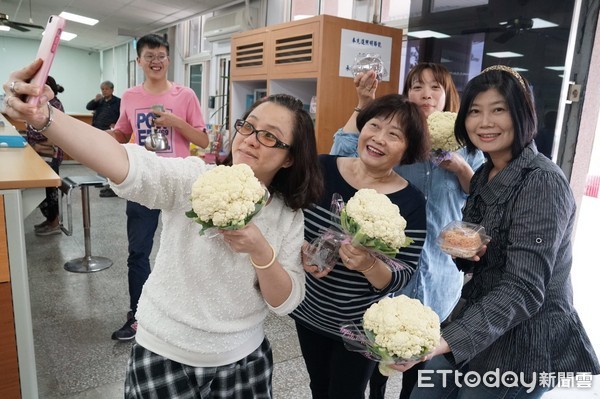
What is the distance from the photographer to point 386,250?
1088 millimetres

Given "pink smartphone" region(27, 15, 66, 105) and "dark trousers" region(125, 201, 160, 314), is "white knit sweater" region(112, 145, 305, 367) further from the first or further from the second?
"dark trousers" region(125, 201, 160, 314)

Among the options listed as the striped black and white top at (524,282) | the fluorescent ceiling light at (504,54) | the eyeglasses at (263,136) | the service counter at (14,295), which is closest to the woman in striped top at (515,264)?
the striped black and white top at (524,282)

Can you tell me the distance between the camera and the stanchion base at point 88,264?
3.51m

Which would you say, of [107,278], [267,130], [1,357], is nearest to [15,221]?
[1,357]

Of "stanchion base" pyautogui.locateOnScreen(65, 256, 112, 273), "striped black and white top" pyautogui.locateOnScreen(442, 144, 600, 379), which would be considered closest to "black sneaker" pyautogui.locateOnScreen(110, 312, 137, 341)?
"stanchion base" pyautogui.locateOnScreen(65, 256, 112, 273)

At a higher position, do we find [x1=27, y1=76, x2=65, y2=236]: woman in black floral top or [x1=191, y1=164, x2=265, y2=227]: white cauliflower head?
[x1=191, y1=164, x2=265, y2=227]: white cauliflower head

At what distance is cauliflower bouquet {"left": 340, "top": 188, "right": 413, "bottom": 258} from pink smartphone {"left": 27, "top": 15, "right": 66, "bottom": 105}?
2.47 feet

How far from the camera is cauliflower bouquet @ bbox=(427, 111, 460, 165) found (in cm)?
141

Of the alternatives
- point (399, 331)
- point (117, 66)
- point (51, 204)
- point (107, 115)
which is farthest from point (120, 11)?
point (399, 331)

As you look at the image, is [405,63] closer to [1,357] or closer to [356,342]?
[356,342]

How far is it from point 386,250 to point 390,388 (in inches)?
59.5

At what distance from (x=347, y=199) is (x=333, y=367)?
1.87 ft

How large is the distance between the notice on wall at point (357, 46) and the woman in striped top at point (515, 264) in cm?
207

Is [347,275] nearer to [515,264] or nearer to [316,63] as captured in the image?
[515,264]
